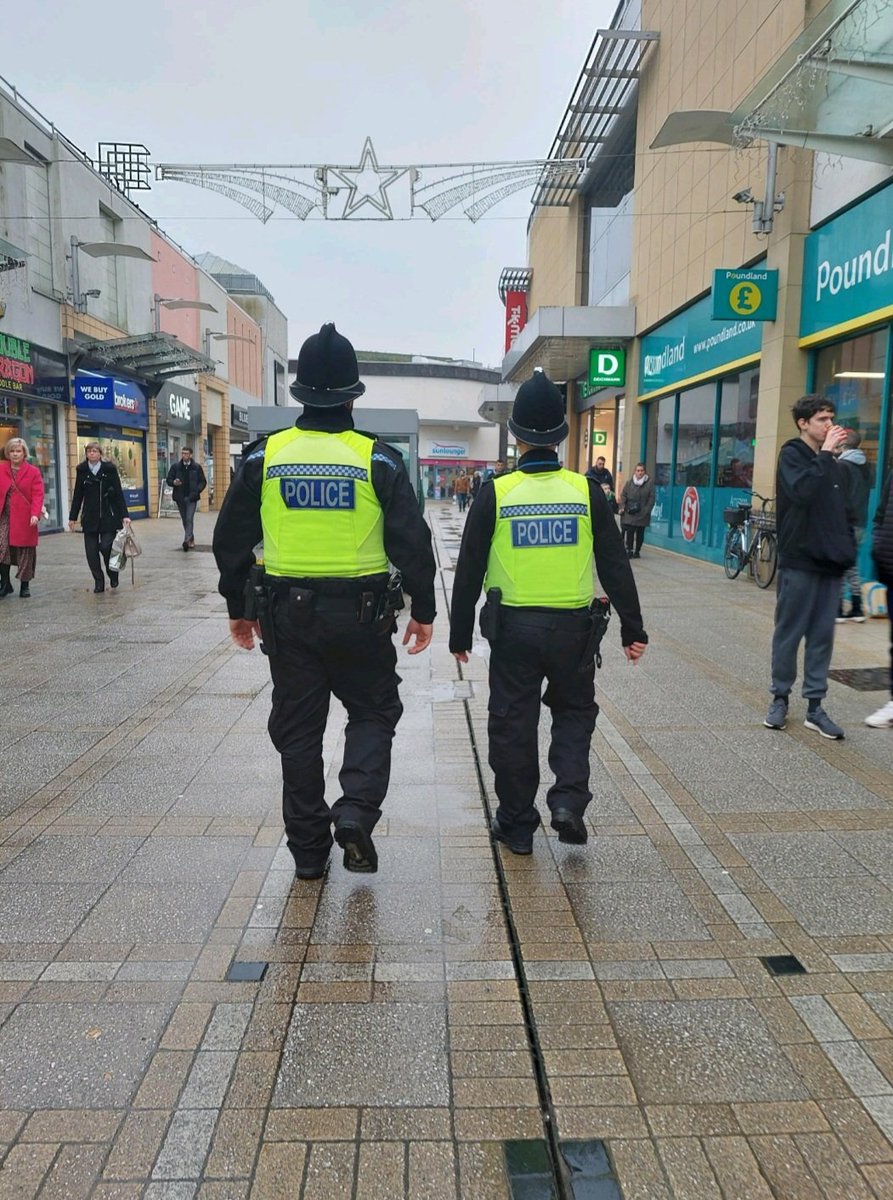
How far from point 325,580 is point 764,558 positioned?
10.1m

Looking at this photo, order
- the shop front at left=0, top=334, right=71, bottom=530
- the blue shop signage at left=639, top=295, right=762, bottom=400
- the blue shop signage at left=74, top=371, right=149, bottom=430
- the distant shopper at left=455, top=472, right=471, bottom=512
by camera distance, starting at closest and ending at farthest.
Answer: the blue shop signage at left=639, top=295, right=762, bottom=400 < the shop front at left=0, top=334, right=71, bottom=530 < the blue shop signage at left=74, top=371, right=149, bottom=430 < the distant shopper at left=455, top=472, right=471, bottom=512

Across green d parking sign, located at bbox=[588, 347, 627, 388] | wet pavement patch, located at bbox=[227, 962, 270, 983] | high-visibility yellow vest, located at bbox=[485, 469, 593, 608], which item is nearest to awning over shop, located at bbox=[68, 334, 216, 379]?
green d parking sign, located at bbox=[588, 347, 627, 388]

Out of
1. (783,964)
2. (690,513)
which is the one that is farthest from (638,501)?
(783,964)

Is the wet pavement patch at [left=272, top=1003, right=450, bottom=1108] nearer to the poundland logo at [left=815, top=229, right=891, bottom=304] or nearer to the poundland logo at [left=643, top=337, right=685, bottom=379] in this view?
the poundland logo at [left=815, top=229, right=891, bottom=304]

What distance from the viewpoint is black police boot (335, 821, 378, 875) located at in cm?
328

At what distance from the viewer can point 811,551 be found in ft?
16.8

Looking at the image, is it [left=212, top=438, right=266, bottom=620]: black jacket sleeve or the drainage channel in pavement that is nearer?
the drainage channel in pavement

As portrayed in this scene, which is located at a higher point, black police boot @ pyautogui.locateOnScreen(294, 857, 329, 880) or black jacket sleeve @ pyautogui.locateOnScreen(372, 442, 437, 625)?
black jacket sleeve @ pyautogui.locateOnScreen(372, 442, 437, 625)

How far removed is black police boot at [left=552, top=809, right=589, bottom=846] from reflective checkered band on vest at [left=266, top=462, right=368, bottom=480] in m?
1.60

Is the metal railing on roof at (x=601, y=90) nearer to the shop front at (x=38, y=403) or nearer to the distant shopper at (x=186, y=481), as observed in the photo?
the distant shopper at (x=186, y=481)

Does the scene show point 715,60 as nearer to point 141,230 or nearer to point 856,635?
point 856,635

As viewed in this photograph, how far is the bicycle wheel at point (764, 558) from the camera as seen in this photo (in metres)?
11.8

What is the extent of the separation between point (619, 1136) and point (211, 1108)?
100 cm

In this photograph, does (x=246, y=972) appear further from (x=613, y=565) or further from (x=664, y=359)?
(x=664, y=359)
